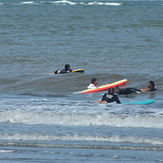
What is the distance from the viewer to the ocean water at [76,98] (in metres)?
7.77

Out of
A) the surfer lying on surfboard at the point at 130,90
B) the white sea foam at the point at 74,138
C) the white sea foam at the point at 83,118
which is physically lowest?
the white sea foam at the point at 74,138

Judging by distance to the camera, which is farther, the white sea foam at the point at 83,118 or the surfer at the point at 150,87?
the surfer at the point at 150,87

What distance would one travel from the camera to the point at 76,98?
49.5 feet

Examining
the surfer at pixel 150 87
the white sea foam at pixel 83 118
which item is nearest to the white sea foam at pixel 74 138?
the white sea foam at pixel 83 118

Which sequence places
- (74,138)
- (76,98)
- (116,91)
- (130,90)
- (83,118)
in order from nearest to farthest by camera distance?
(74,138)
(83,118)
(76,98)
(116,91)
(130,90)

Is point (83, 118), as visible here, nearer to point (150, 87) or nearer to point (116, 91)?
point (116, 91)

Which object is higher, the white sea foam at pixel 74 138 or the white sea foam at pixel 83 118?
the white sea foam at pixel 83 118

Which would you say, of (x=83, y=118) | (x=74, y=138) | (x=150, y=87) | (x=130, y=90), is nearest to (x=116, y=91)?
(x=130, y=90)

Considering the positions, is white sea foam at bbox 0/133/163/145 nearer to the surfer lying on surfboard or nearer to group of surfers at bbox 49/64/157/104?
group of surfers at bbox 49/64/157/104

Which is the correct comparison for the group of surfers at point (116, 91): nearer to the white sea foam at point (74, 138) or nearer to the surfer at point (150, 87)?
the surfer at point (150, 87)

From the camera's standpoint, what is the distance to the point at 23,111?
11250 millimetres

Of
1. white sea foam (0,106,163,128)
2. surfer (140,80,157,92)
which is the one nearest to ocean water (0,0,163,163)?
white sea foam (0,106,163,128)

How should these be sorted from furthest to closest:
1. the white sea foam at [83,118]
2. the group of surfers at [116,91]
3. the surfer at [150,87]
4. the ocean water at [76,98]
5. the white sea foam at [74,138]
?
the surfer at [150,87] < the group of surfers at [116,91] < the white sea foam at [83,118] < the white sea foam at [74,138] < the ocean water at [76,98]

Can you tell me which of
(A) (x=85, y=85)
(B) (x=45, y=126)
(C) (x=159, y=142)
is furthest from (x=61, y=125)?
(A) (x=85, y=85)
